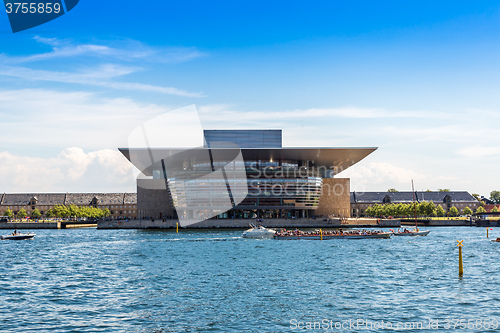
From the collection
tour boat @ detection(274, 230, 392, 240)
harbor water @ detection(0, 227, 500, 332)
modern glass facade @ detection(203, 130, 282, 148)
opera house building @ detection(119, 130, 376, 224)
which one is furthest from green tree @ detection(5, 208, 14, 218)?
harbor water @ detection(0, 227, 500, 332)

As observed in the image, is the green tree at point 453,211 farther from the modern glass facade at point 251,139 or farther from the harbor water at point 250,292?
the harbor water at point 250,292

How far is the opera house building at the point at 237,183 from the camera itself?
383ft

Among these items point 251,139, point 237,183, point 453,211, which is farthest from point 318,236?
point 453,211

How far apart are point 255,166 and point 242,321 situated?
9732 centimetres

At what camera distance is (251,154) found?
389 ft

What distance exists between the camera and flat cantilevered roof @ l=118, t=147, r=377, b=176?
375 ft

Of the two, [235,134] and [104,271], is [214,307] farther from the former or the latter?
[235,134]

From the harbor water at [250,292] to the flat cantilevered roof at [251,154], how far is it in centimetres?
6415

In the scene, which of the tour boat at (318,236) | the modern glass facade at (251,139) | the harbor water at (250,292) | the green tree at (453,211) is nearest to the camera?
the harbor water at (250,292)

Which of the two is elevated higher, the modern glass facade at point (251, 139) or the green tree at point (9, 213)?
the modern glass facade at point (251, 139)

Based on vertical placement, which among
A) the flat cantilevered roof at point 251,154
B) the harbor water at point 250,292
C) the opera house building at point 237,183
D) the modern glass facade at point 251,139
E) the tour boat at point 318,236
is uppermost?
the modern glass facade at point 251,139

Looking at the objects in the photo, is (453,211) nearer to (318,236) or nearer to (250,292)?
(318,236)

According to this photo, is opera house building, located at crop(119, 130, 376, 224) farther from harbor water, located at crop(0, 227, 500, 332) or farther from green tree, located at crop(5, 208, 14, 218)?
green tree, located at crop(5, 208, 14, 218)

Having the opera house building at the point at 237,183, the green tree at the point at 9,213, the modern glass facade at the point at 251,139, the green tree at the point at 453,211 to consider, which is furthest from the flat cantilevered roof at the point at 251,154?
the green tree at the point at 9,213
